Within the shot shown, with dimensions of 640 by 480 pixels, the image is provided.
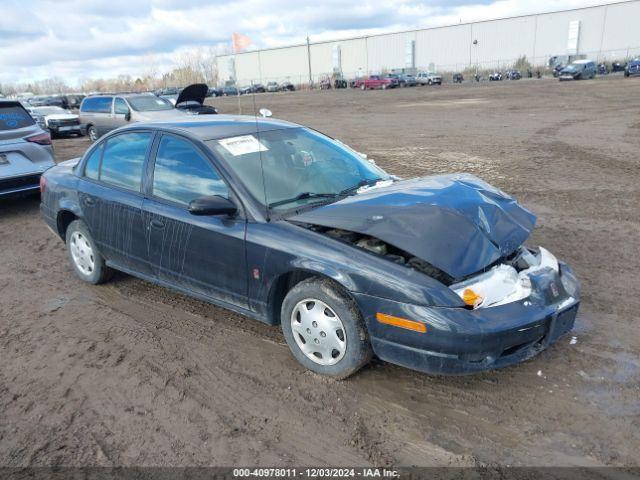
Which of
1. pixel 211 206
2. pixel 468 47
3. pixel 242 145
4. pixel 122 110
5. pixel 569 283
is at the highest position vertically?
pixel 468 47

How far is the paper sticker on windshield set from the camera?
3.99m

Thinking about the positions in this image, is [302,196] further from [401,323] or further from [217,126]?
[401,323]

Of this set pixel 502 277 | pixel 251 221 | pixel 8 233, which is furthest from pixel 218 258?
pixel 8 233

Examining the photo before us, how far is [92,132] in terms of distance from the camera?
17.6m

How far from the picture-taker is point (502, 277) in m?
3.26

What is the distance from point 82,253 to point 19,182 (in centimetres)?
361

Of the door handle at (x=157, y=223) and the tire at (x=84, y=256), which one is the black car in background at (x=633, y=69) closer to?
the tire at (x=84, y=256)

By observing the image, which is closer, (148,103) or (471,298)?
(471,298)

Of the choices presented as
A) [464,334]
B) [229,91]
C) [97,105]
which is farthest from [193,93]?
[229,91]

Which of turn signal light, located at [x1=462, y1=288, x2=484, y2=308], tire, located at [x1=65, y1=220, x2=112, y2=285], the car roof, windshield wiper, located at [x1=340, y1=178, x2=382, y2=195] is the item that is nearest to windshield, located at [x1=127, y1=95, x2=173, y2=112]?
tire, located at [x1=65, y1=220, x2=112, y2=285]

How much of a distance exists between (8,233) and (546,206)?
25.3ft

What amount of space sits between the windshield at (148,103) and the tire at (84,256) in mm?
11200

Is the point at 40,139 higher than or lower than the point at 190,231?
higher

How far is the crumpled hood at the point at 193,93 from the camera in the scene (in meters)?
16.4
